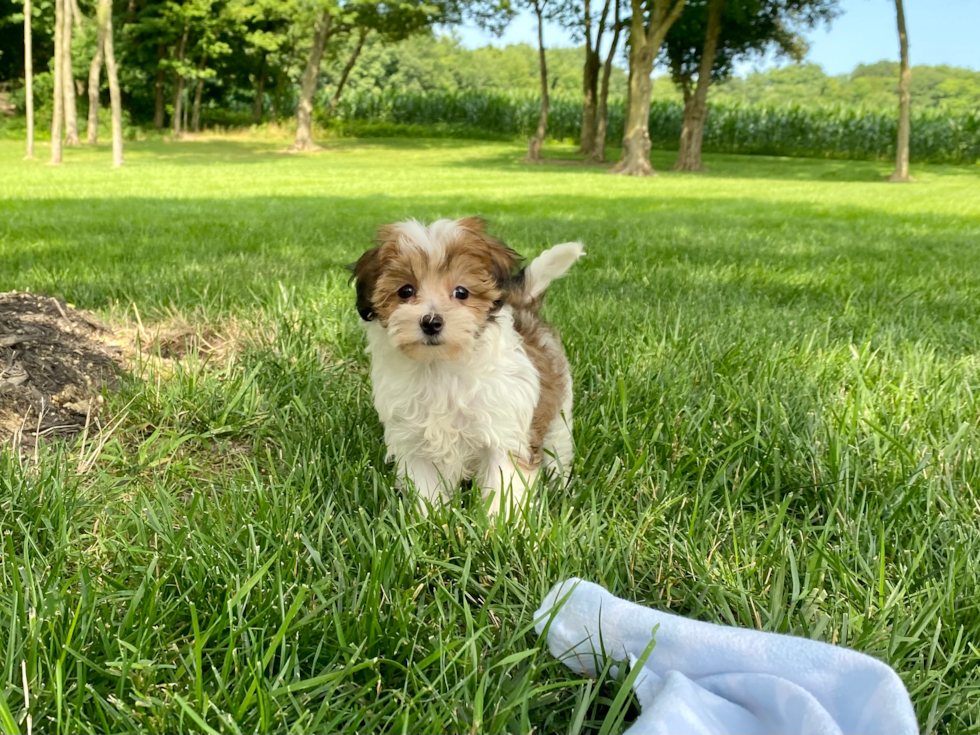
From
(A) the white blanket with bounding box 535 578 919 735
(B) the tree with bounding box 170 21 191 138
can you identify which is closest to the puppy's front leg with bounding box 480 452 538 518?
(A) the white blanket with bounding box 535 578 919 735

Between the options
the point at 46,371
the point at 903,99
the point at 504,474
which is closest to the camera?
the point at 504,474

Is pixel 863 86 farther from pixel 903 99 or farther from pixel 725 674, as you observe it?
pixel 725 674

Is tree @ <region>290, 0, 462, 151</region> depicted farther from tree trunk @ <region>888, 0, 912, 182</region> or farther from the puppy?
the puppy

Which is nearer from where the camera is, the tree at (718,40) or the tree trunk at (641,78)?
the tree trunk at (641,78)

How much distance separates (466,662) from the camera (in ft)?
5.36

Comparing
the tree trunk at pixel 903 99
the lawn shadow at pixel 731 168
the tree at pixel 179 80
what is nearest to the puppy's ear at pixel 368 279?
the lawn shadow at pixel 731 168

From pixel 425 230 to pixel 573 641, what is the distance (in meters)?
1.62

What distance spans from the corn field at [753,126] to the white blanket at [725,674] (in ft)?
148

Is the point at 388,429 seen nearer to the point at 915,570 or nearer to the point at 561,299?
the point at 915,570

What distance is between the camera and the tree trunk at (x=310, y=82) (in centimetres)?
3419

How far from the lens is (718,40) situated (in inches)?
1368

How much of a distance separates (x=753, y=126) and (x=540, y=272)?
4800cm

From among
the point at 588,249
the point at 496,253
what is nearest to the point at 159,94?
the point at 588,249

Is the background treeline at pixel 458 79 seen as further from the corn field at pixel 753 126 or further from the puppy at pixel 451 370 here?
the puppy at pixel 451 370
